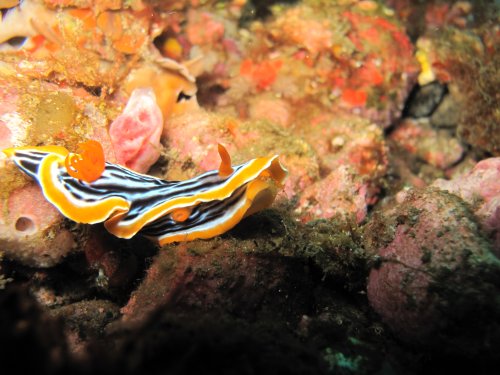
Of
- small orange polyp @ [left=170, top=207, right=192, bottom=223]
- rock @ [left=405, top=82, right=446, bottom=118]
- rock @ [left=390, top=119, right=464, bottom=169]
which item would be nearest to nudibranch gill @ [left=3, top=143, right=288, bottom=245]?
small orange polyp @ [left=170, top=207, right=192, bottom=223]

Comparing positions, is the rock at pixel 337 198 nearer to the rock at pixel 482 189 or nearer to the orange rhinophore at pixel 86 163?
the rock at pixel 482 189

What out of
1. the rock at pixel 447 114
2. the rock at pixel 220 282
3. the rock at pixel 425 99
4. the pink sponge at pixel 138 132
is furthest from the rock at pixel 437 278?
the rock at pixel 447 114

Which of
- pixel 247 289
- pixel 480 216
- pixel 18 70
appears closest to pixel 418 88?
pixel 480 216

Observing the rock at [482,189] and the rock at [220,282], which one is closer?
the rock at [220,282]

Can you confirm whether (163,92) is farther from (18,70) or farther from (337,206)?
(337,206)

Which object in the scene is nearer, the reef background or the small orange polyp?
the reef background

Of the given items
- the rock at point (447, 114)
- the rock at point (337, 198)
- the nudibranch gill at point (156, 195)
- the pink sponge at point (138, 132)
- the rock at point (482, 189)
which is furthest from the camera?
the rock at point (447, 114)

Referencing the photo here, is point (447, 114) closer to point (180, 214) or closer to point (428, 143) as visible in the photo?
point (428, 143)

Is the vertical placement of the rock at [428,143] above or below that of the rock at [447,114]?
below

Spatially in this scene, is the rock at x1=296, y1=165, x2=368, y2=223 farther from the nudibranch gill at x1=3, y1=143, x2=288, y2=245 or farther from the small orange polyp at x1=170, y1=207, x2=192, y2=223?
the small orange polyp at x1=170, y1=207, x2=192, y2=223
